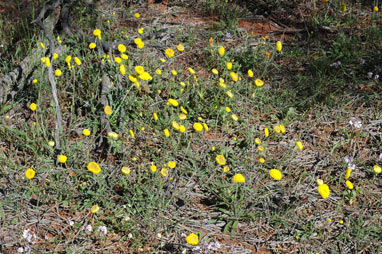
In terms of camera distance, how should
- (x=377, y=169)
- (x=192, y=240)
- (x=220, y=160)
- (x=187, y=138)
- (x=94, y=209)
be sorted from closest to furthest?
(x=192, y=240) → (x=94, y=209) → (x=220, y=160) → (x=377, y=169) → (x=187, y=138)

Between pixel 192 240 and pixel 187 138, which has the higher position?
pixel 187 138

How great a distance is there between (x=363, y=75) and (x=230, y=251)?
8.15 feet

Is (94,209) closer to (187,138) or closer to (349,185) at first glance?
(187,138)

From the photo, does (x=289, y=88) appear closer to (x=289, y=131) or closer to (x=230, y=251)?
(x=289, y=131)

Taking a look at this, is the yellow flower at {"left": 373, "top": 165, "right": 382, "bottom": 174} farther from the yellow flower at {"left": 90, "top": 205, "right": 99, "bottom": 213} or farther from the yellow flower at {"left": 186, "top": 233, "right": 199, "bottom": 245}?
the yellow flower at {"left": 90, "top": 205, "right": 99, "bottom": 213}

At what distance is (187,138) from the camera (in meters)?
2.81

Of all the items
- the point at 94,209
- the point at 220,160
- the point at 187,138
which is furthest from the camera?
the point at 187,138

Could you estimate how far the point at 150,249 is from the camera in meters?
2.06

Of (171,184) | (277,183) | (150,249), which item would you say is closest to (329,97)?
(277,183)

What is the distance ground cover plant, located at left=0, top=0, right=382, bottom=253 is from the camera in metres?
2.19

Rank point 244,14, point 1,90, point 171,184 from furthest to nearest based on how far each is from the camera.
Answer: point 244,14
point 1,90
point 171,184

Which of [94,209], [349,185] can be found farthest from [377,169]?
[94,209]

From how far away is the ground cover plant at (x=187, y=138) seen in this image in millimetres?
2193

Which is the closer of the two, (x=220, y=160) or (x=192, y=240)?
(x=192, y=240)
